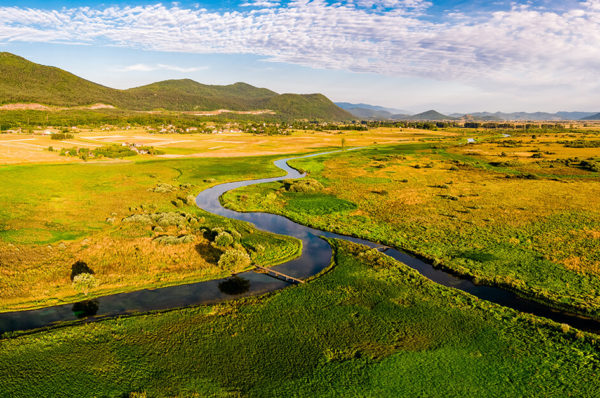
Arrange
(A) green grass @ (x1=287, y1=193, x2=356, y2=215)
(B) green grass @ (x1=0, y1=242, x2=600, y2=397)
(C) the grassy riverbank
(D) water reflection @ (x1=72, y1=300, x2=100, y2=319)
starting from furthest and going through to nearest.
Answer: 1. (A) green grass @ (x1=287, y1=193, x2=356, y2=215)
2. (C) the grassy riverbank
3. (D) water reflection @ (x1=72, y1=300, x2=100, y2=319)
4. (B) green grass @ (x1=0, y1=242, x2=600, y2=397)

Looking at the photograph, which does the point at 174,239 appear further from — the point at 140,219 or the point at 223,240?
the point at 140,219

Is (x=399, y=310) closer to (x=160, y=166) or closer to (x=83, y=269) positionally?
(x=83, y=269)

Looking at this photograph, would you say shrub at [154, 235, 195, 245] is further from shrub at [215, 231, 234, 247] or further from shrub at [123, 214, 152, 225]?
shrub at [123, 214, 152, 225]

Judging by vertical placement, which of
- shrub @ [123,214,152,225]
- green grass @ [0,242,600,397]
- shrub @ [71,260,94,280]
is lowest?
green grass @ [0,242,600,397]

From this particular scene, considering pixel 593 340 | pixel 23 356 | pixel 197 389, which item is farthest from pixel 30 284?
pixel 593 340

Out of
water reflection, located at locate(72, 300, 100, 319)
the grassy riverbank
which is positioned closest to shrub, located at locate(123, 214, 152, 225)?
the grassy riverbank

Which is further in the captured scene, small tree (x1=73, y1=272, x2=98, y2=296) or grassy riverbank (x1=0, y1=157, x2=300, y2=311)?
grassy riverbank (x1=0, y1=157, x2=300, y2=311)

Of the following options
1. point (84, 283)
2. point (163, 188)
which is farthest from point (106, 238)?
point (163, 188)
